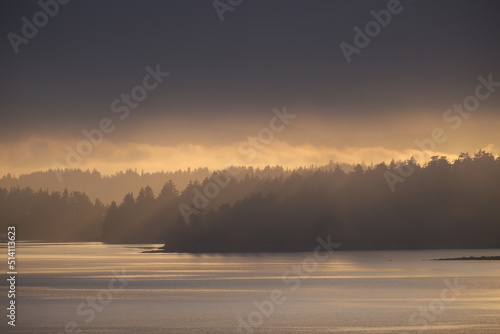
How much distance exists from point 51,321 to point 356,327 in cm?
2357

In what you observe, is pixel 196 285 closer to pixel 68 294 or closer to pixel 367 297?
pixel 68 294

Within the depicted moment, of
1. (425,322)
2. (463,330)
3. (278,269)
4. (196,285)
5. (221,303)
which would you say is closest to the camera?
(463,330)

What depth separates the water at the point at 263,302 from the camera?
62.8m

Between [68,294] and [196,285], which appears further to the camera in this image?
[196,285]

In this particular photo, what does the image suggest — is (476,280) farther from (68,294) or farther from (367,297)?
(68,294)

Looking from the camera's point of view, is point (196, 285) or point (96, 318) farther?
point (196, 285)

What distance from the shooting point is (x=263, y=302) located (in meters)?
81.9

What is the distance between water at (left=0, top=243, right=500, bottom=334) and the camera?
62.8 m

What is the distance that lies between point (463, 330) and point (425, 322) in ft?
19.0

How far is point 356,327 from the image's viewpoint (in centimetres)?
6138

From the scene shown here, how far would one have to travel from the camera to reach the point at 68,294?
306 ft

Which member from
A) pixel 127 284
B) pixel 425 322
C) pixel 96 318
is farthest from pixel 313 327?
pixel 127 284

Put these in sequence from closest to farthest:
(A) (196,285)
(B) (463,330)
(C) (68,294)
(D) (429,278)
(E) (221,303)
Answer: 1. (B) (463,330)
2. (E) (221,303)
3. (C) (68,294)
4. (A) (196,285)
5. (D) (429,278)

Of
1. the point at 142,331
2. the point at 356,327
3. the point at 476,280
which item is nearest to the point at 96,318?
→ the point at 142,331
